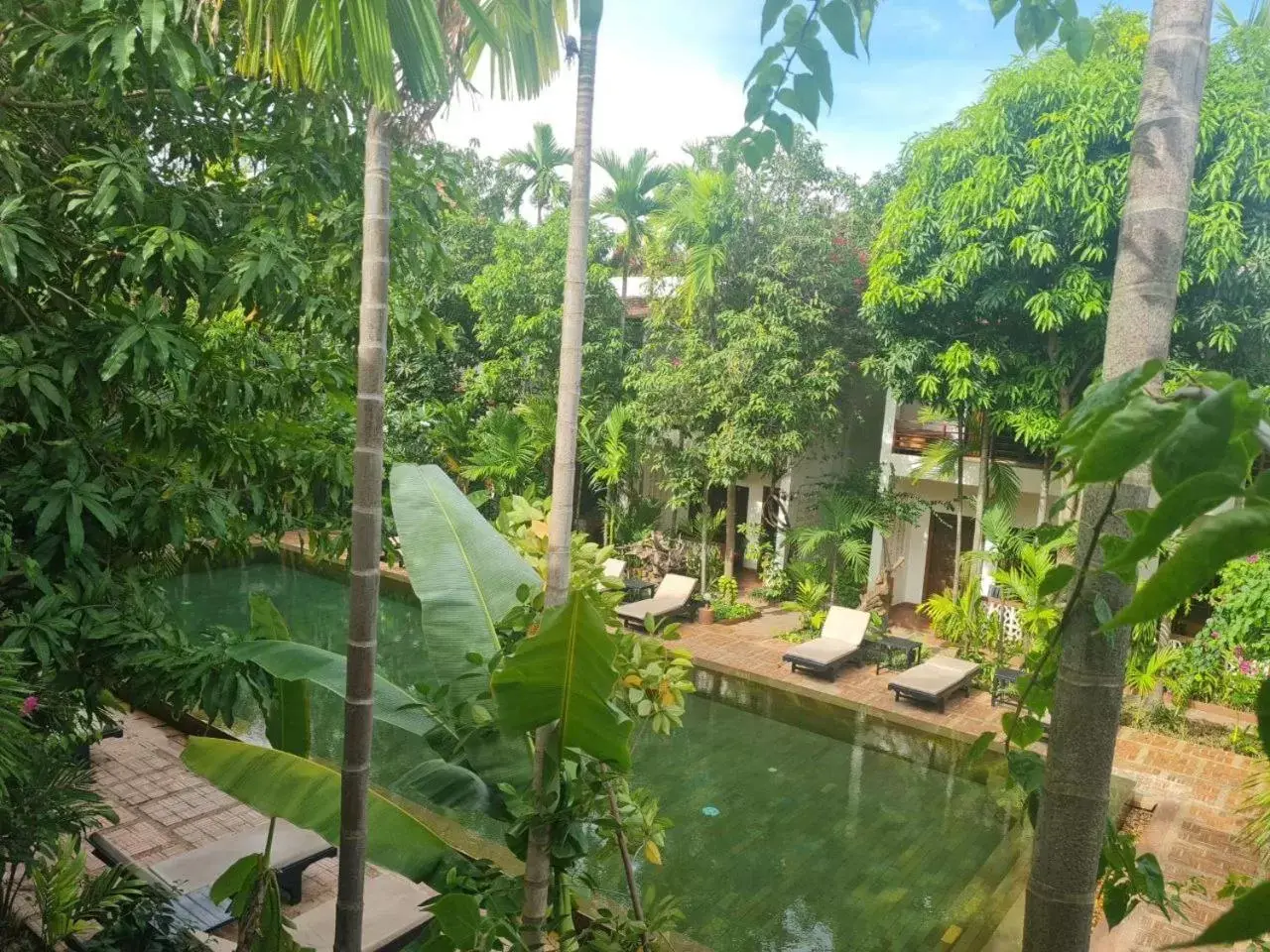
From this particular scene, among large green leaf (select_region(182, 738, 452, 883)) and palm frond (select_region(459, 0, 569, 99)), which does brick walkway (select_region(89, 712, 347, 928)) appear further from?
palm frond (select_region(459, 0, 569, 99))

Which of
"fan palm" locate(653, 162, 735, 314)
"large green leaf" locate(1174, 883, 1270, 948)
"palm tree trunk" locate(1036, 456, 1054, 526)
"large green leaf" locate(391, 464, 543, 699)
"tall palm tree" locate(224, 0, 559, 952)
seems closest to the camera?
"large green leaf" locate(1174, 883, 1270, 948)

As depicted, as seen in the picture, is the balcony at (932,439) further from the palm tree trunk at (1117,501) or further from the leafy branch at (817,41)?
the palm tree trunk at (1117,501)

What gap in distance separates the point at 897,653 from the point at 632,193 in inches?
365

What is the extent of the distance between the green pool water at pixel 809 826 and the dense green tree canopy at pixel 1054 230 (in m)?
4.25

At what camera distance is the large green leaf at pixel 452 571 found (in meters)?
3.37

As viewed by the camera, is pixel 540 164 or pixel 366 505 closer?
pixel 366 505

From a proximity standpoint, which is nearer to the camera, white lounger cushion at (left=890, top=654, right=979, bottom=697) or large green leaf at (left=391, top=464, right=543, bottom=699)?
large green leaf at (left=391, top=464, right=543, bottom=699)

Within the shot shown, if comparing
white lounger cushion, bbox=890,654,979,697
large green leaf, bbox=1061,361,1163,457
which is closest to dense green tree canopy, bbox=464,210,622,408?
white lounger cushion, bbox=890,654,979,697

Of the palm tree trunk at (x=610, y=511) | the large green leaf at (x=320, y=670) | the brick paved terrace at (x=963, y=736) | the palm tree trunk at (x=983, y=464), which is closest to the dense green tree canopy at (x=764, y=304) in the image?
the palm tree trunk at (x=983, y=464)

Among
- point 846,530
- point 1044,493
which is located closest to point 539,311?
point 846,530

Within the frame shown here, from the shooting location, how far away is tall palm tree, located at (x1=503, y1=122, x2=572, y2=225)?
17938 millimetres

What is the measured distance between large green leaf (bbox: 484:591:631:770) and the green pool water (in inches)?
168

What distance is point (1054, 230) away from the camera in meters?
9.44

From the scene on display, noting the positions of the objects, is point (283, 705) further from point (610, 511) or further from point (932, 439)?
point (610, 511)
